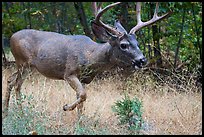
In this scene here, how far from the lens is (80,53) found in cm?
659

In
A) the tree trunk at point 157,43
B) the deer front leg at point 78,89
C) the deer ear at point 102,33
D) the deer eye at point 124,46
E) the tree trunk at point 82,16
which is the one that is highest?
the deer ear at point 102,33

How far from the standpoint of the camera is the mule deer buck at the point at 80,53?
20.6 ft

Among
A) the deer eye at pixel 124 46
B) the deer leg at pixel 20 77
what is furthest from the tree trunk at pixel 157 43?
the deer eye at pixel 124 46

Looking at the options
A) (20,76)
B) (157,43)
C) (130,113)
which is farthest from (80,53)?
(157,43)

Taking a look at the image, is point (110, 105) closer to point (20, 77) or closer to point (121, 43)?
point (20, 77)

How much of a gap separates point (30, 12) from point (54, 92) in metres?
4.59

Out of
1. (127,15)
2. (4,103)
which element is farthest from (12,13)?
(4,103)

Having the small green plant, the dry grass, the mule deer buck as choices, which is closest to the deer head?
the mule deer buck

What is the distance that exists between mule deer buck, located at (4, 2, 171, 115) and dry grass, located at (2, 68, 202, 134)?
0.35m

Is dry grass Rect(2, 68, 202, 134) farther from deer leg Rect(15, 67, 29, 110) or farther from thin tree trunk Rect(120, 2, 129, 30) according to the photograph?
thin tree trunk Rect(120, 2, 129, 30)

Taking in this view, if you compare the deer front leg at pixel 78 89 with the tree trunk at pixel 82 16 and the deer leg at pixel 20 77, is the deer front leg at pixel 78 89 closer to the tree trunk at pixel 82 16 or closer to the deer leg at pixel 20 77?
the deer leg at pixel 20 77

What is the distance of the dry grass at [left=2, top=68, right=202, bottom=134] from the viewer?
20.0 ft

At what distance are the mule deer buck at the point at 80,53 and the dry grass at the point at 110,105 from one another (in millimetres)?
350

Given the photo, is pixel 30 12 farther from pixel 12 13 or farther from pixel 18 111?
pixel 18 111
